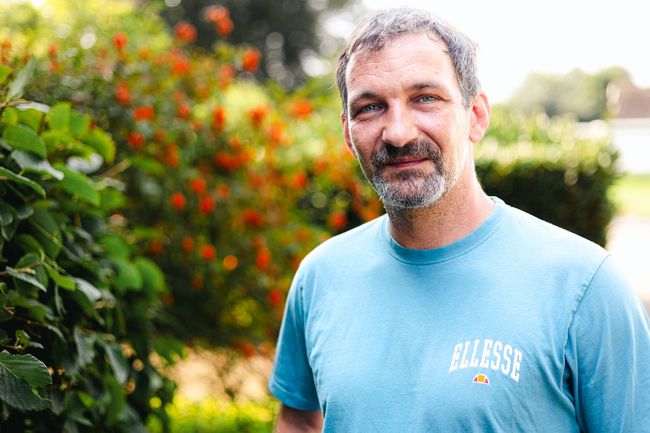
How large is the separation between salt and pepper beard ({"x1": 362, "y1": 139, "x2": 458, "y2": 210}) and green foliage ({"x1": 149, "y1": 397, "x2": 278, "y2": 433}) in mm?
3705

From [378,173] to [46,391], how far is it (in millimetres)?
1008

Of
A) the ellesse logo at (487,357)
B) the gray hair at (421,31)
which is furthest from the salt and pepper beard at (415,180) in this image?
the ellesse logo at (487,357)

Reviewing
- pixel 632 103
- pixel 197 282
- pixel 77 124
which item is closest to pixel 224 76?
pixel 197 282

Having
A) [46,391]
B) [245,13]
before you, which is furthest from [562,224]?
[245,13]

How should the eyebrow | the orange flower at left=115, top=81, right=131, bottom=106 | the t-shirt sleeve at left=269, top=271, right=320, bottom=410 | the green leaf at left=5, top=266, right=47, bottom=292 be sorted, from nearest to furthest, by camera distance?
the green leaf at left=5, top=266, right=47, bottom=292 → the eyebrow → the t-shirt sleeve at left=269, top=271, right=320, bottom=410 → the orange flower at left=115, top=81, right=131, bottom=106

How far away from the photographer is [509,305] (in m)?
1.81

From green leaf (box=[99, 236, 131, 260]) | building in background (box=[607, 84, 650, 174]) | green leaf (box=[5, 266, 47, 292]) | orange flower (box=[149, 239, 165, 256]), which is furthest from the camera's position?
building in background (box=[607, 84, 650, 174])

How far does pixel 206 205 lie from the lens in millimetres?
4984

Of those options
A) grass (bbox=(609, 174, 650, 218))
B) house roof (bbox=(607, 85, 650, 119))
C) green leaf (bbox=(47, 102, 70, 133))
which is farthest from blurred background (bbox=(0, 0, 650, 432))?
house roof (bbox=(607, 85, 650, 119))

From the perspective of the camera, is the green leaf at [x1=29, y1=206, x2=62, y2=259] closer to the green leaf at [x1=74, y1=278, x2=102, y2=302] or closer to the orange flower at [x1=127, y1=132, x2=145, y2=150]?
the green leaf at [x1=74, y1=278, x2=102, y2=302]

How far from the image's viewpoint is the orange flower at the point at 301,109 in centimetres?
598

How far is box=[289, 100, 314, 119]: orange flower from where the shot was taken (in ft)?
19.6

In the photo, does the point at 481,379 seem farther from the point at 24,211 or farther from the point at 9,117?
the point at 9,117

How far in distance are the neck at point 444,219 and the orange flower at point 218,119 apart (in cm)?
332
